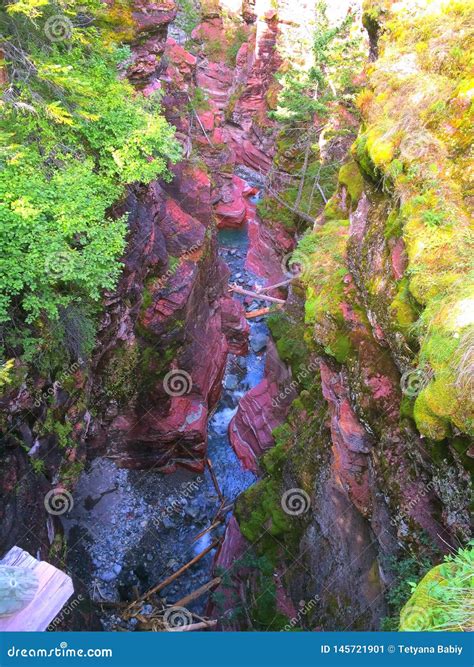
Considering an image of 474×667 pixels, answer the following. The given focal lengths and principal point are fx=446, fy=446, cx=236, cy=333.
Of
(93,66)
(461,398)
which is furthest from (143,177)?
(461,398)

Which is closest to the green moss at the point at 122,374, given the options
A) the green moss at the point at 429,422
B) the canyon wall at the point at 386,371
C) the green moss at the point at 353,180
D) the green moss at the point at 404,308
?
the canyon wall at the point at 386,371

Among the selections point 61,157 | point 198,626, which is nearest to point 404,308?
point 61,157

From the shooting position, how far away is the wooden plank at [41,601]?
436 cm

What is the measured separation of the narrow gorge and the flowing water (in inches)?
2.6

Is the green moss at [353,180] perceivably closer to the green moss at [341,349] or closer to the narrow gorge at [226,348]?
the narrow gorge at [226,348]

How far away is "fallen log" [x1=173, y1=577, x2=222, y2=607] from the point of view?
13133 mm

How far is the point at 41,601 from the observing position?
462cm

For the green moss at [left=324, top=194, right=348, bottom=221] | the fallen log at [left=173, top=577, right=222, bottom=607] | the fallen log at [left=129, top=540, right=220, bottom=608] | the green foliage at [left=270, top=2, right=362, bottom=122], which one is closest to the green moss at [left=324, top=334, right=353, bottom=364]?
the green moss at [left=324, top=194, right=348, bottom=221]

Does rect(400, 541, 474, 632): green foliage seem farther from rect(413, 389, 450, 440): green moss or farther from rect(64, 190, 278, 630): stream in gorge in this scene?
rect(64, 190, 278, 630): stream in gorge

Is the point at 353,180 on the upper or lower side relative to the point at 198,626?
upper

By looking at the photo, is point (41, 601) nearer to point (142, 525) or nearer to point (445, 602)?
point (445, 602)

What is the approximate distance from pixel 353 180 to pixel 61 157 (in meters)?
6.56

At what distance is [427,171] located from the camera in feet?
20.4

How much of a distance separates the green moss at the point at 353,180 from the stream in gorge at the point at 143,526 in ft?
35.5
